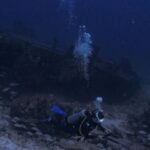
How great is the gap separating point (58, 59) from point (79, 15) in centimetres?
5131

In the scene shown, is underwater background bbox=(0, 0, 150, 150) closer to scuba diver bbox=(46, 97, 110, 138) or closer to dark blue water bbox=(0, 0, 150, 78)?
scuba diver bbox=(46, 97, 110, 138)

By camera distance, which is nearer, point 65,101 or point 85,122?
point 85,122

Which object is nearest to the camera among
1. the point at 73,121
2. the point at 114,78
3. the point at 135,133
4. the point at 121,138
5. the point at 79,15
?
the point at 73,121

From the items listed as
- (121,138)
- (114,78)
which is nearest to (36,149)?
(121,138)

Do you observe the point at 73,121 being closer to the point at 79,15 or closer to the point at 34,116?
the point at 34,116

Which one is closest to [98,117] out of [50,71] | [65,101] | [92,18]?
[65,101]

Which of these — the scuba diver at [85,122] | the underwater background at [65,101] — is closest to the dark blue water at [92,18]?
the underwater background at [65,101]

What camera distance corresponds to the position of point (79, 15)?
2512 inches

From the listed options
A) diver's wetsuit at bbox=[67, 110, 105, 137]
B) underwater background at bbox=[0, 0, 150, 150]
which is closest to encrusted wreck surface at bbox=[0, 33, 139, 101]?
underwater background at bbox=[0, 0, 150, 150]

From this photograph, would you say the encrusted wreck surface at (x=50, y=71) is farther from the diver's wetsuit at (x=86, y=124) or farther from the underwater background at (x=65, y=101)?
the diver's wetsuit at (x=86, y=124)

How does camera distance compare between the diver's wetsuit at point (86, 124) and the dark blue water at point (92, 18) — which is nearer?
the diver's wetsuit at point (86, 124)

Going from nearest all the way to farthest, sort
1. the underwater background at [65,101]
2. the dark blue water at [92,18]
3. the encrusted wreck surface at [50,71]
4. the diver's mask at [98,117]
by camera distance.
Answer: the diver's mask at [98,117] → the underwater background at [65,101] → the encrusted wreck surface at [50,71] → the dark blue water at [92,18]

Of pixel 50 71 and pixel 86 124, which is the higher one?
pixel 50 71

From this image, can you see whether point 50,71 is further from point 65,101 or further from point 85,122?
point 85,122
